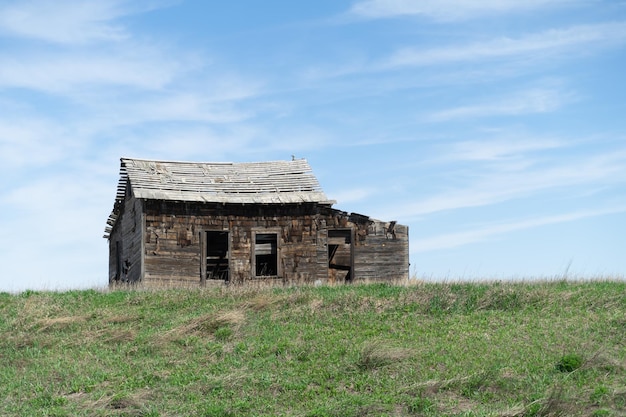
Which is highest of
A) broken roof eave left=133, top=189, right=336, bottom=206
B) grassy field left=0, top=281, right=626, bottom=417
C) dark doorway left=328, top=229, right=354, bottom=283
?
broken roof eave left=133, top=189, right=336, bottom=206

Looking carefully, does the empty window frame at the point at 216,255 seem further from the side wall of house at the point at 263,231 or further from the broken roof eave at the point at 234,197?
the broken roof eave at the point at 234,197

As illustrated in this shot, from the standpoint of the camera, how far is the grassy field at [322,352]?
15.2 meters

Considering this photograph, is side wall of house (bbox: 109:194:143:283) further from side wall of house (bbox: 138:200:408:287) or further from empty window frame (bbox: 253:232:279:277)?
empty window frame (bbox: 253:232:279:277)

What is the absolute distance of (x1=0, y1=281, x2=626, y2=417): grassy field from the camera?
15.2 m

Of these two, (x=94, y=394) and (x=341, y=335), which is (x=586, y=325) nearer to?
(x=341, y=335)

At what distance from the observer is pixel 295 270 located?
3234 cm

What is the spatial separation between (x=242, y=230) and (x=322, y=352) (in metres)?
14.5

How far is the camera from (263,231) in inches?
1267

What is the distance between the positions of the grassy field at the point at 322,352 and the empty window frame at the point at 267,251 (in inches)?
285

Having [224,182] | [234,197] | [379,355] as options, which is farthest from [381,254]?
[379,355]

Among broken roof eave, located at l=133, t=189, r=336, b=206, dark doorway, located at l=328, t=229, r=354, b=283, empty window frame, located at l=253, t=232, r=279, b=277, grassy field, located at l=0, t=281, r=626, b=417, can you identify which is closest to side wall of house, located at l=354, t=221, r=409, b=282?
dark doorway, located at l=328, t=229, r=354, b=283

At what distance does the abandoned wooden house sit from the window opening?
1.6 inches

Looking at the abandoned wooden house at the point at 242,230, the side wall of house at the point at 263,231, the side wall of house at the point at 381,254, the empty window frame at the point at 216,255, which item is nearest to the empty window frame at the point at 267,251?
the abandoned wooden house at the point at 242,230

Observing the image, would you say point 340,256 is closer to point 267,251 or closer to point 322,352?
point 267,251
